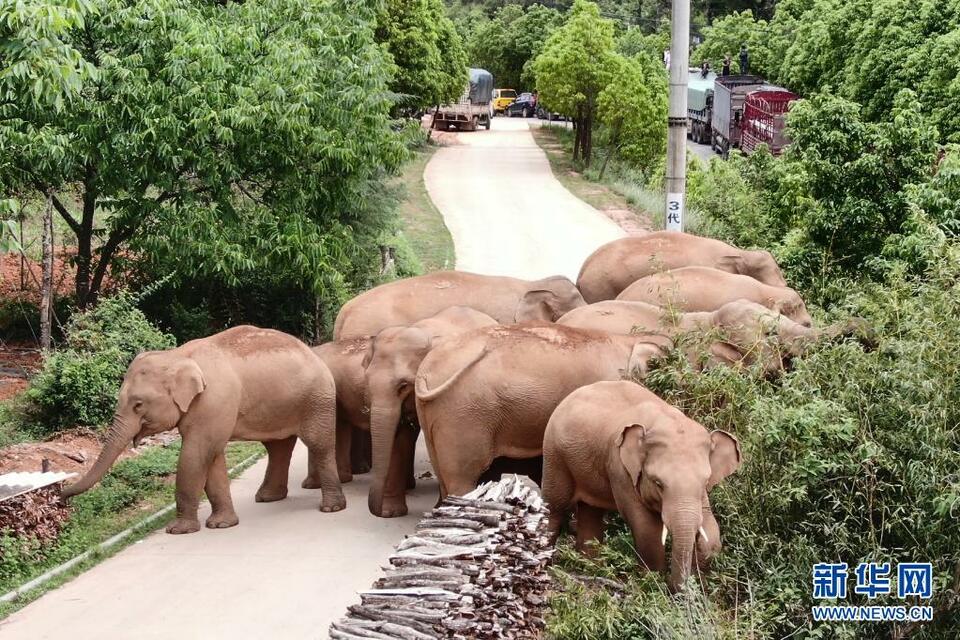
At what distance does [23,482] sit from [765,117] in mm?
32300

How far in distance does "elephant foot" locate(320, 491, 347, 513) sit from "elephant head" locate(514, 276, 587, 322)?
263cm

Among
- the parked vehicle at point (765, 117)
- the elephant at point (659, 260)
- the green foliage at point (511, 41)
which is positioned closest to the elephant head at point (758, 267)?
the elephant at point (659, 260)

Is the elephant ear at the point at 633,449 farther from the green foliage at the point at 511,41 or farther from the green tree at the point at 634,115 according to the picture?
the green foliage at the point at 511,41

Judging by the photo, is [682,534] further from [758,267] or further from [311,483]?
[758,267]

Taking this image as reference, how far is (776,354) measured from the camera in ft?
36.5

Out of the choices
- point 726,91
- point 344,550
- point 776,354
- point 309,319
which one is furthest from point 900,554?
point 726,91

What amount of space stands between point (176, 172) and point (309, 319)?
3727 mm

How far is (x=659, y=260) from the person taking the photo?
1487 cm

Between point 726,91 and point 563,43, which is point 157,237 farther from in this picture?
point 726,91

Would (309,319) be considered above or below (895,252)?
below

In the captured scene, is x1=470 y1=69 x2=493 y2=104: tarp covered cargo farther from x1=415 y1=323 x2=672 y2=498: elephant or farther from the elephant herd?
x1=415 y1=323 x2=672 y2=498: elephant

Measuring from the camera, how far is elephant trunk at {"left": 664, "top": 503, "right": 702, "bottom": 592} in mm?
8641

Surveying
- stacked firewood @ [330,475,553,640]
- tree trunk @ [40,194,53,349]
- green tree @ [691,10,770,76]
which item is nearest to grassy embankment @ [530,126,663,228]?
green tree @ [691,10,770,76]

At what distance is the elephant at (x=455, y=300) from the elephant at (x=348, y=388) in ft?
2.42
